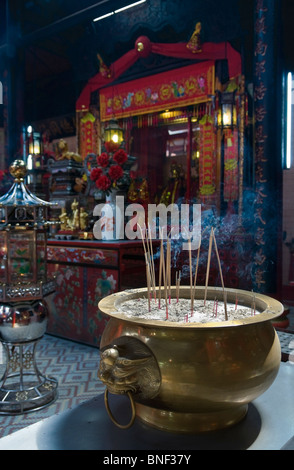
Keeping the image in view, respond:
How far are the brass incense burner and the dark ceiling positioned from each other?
3.84 meters

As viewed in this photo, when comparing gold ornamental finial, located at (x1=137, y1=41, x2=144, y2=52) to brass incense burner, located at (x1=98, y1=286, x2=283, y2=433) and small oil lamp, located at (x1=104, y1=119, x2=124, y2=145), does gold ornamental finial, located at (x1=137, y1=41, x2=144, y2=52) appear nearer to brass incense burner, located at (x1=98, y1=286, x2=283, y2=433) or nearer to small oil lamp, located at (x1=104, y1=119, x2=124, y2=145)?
small oil lamp, located at (x1=104, y1=119, x2=124, y2=145)

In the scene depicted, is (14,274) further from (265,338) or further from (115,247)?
(265,338)

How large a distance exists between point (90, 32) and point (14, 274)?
5.44 m

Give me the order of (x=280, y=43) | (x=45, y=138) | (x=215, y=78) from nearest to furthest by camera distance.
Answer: (x=280, y=43) < (x=215, y=78) < (x=45, y=138)

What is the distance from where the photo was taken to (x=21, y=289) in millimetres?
2250

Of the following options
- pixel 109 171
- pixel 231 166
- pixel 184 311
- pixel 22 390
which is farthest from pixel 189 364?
pixel 231 166

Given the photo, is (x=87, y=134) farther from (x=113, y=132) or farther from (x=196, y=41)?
(x=196, y=41)

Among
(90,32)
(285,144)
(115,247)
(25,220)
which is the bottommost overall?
(115,247)

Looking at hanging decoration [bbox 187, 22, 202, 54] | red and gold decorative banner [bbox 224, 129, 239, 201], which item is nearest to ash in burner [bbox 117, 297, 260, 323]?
red and gold decorative banner [bbox 224, 129, 239, 201]

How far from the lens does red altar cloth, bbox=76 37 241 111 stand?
4.93 meters

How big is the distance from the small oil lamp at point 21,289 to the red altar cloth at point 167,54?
3696mm

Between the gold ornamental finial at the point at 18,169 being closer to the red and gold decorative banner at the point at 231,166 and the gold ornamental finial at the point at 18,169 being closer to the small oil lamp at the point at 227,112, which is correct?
the small oil lamp at the point at 227,112

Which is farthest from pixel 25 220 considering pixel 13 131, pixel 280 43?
pixel 13 131

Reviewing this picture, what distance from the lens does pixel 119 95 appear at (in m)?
6.25
